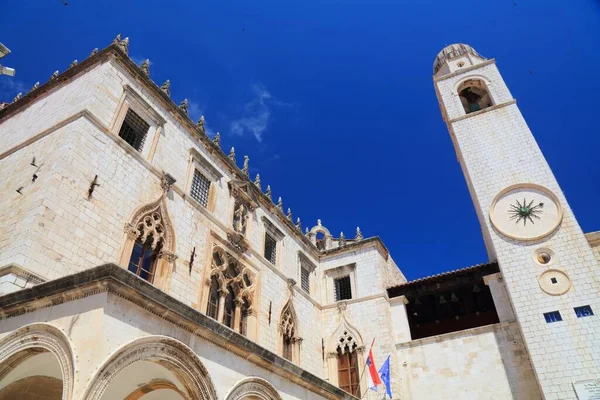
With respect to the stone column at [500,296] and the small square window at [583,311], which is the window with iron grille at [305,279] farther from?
the small square window at [583,311]

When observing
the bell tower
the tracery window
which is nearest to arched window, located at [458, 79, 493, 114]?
the bell tower

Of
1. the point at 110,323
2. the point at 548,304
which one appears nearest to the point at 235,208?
the point at 110,323

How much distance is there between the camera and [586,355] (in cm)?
1499

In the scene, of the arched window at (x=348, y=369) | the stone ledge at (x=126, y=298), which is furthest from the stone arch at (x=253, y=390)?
the arched window at (x=348, y=369)

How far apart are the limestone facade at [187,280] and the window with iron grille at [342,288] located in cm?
9

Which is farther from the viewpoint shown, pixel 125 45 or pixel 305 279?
pixel 305 279

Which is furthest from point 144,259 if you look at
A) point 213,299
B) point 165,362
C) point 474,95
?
point 474,95

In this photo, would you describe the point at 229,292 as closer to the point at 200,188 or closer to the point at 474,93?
the point at 200,188

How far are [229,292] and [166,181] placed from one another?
5017mm

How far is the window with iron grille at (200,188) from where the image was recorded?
646 inches

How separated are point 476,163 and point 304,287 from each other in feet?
35.8

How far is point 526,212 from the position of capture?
61.3ft

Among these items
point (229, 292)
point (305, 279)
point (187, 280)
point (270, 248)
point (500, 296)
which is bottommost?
point (187, 280)

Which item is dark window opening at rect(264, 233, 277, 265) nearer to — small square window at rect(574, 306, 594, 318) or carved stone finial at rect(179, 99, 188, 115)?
carved stone finial at rect(179, 99, 188, 115)
